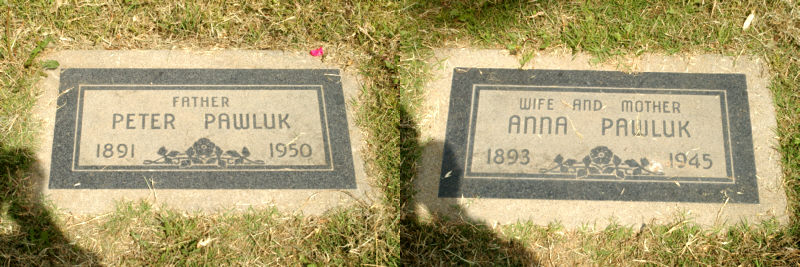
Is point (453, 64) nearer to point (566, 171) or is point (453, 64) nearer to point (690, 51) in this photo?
point (566, 171)

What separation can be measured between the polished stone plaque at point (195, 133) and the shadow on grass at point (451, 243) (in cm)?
41

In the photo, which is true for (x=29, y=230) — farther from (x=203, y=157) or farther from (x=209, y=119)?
(x=209, y=119)

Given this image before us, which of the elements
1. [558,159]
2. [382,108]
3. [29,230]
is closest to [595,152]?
[558,159]

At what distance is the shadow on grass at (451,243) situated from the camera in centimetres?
255

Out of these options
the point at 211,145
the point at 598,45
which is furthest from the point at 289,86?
the point at 598,45

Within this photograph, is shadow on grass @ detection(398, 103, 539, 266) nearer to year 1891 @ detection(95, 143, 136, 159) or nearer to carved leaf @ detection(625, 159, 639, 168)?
carved leaf @ detection(625, 159, 639, 168)

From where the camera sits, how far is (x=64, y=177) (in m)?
2.54

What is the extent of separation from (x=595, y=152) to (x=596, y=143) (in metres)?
0.05

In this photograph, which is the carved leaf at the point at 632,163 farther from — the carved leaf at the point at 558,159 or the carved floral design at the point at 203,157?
the carved floral design at the point at 203,157

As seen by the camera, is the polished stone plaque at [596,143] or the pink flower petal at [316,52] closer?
the polished stone plaque at [596,143]

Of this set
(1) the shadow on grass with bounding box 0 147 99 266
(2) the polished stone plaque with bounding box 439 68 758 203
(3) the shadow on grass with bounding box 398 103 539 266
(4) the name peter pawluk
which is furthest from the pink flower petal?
(1) the shadow on grass with bounding box 0 147 99 266

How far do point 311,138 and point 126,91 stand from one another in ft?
3.52

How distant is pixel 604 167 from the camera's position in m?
2.57

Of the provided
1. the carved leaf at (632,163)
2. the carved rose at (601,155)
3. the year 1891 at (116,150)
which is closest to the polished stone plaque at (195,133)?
the year 1891 at (116,150)
